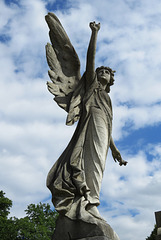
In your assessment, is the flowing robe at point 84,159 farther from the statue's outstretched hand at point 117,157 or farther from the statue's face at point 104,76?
the statue's outstretched hand at point 117,157

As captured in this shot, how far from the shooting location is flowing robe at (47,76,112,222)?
5.28 meters

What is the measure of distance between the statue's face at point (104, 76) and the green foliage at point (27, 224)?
17.1 m

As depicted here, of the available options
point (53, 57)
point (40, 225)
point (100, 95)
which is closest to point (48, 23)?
point (53, 57)

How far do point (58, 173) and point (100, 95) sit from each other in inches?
76.7

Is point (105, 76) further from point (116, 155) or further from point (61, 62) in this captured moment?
point (116, 155)

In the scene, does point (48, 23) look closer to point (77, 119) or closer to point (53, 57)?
point (53, 57)

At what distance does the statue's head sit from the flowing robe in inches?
9.6

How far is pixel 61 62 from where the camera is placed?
7.32 m

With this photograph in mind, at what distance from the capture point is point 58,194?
5.40 m

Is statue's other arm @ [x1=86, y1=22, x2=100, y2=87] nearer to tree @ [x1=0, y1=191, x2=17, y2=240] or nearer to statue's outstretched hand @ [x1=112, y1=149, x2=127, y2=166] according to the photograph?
statue's outstretched hand @ [x1=112, y1=149, x2=127, y2=166]

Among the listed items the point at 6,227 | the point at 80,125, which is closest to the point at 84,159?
the point at 80,125

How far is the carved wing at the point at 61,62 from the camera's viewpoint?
6.94 meters

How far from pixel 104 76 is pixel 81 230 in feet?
11.3

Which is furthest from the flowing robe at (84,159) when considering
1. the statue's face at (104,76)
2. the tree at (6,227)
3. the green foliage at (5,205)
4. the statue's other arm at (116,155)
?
the green foliage at (5,205)
